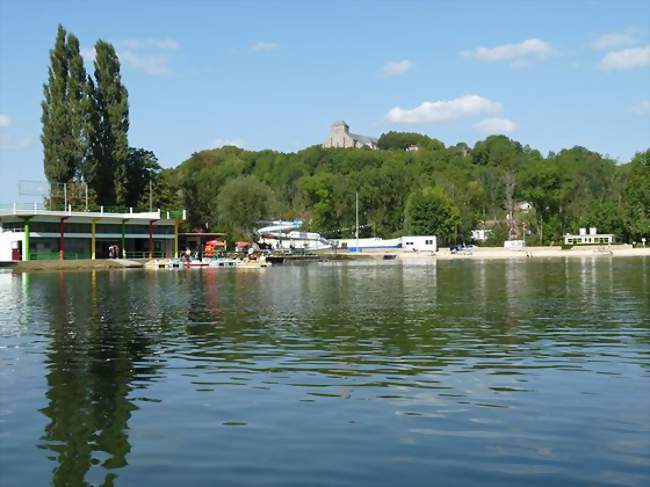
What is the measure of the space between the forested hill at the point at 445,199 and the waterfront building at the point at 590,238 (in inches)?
94.5

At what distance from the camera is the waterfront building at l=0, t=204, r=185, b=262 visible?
77688 millimetres

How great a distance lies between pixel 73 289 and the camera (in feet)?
143

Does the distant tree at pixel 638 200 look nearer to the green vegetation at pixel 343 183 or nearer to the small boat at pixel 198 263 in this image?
the green vegetation at pixel 343 183

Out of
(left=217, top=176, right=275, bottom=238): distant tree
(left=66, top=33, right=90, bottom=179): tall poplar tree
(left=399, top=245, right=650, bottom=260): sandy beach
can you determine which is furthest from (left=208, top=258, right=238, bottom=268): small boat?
(left=399, top=245, right=650, bottom=260): sandy beach

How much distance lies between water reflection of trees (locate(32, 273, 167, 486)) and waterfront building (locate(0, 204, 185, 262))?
5201 centimetres

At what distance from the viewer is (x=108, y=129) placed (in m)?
84.6

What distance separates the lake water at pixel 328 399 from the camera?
8.94 meters

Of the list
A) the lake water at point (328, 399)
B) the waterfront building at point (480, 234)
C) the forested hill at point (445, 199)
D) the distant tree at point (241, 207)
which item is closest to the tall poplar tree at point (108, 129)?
the forested hill at point (445, 199)

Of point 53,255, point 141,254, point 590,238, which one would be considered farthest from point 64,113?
point 590,238

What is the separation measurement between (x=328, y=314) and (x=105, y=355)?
10800 mm

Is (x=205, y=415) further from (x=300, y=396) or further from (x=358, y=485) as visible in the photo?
(x=358, y=485)

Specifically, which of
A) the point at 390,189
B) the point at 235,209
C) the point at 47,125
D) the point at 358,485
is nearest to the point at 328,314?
the point at 358,485

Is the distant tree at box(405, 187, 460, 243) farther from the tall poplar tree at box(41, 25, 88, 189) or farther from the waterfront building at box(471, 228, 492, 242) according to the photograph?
the tall poplar tree at box(41, 25, 88, 189)

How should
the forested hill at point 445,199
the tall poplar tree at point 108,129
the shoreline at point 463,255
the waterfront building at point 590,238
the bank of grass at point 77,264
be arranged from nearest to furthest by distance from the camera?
the bank of grass at point 77,264 → the shoreline at point 463,255 → the tall poplar tree at point 108,129 → the forested hill at point 445,199 → the waterfront building at point 590,238
